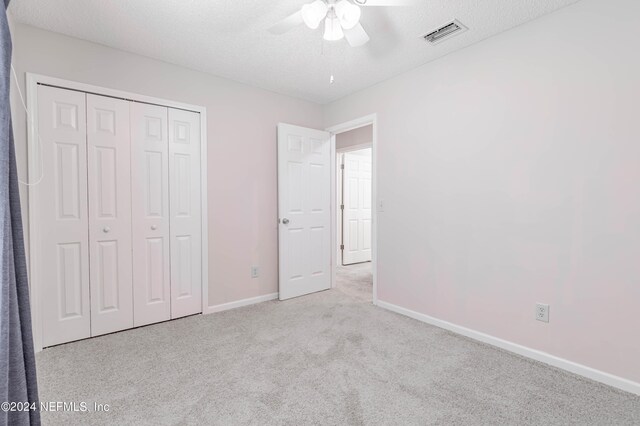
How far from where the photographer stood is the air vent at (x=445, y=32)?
222 centimetres

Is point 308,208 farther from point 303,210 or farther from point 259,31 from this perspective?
point 259,31

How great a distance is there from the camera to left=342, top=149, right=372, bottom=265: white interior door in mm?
5426

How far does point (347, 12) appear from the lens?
5.49ft

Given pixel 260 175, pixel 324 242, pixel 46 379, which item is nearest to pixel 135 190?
pixel 260 175

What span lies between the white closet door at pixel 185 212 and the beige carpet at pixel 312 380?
0.34m

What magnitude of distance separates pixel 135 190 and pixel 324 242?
7.17 ft

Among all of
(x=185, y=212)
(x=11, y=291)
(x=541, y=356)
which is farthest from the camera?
(x=185, y=212)

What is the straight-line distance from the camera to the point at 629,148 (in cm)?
179

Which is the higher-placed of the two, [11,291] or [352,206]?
[352,206]

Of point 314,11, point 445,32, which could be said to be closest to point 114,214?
point 314,11

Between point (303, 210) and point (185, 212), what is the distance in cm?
135

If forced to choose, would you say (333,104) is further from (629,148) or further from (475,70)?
(629,148)

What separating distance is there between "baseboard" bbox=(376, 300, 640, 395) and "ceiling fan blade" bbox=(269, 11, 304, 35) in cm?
266

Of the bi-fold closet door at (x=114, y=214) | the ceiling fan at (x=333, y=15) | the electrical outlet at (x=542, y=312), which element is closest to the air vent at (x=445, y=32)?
the ceiling fan at (x=333, y=15)
